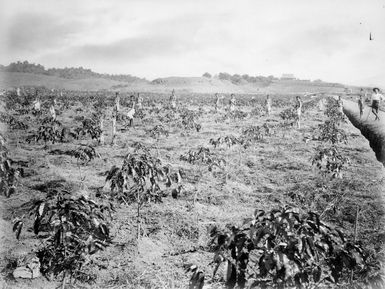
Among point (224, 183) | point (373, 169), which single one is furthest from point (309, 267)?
point (373, 169)

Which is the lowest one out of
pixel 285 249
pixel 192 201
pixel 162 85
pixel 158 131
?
pixel 192 201

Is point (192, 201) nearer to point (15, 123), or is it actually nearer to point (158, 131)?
point (158, 131)

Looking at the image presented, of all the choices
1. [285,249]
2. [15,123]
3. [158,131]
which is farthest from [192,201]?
[15,123]

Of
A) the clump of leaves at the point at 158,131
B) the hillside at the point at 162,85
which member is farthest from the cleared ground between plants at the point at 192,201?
the hillside at the point at 162,85

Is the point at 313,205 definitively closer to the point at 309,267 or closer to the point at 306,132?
the point at 309,267

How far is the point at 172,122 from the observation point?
21.3m

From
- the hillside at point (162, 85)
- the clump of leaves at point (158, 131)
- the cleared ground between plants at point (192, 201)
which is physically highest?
the hillside at point (162, 85)

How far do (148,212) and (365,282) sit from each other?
16.3 feet

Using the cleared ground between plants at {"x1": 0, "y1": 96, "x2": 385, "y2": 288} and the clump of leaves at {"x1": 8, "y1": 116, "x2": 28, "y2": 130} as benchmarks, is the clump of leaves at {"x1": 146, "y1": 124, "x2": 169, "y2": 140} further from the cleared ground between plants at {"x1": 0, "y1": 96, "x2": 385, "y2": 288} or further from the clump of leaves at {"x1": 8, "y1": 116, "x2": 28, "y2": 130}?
the clump of leaves at {"x1": 8, "y1": 116, "x2": 28, "y2": 130}

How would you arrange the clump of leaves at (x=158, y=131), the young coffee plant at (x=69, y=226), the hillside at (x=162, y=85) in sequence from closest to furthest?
the young coffee plant at (x=69, y=226)
the clump of leaves at (x=158, y=131)
the hillside at (x=162, y=85)

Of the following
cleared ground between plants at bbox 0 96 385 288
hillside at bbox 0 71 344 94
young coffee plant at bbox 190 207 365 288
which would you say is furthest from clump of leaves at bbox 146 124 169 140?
hillside at bbox 0 71 344 94

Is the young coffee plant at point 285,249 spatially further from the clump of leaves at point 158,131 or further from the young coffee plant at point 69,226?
the clump of leaves at point 158,131

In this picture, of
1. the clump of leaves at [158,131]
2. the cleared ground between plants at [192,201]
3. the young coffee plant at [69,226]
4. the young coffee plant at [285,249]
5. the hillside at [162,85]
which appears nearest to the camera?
the young coffee plant at [285,249]

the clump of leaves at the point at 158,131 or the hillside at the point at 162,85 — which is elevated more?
the hillside at the point at 162,85
